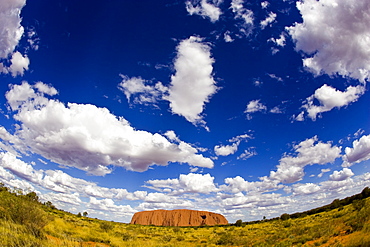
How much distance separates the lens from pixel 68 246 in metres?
7.68

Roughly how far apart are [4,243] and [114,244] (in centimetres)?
1209

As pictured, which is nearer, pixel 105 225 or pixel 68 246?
pixel 68 246

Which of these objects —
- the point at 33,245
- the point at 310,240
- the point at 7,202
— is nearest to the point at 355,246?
the point at 310,240

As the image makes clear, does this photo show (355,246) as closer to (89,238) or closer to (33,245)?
(33,245)

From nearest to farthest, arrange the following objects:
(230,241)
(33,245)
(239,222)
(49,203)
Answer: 1. (33,245)
2. (230,241)
3. (49,203)
4. (239,222)

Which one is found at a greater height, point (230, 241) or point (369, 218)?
point (369, 218)

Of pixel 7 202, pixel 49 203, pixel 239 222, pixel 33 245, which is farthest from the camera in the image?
pixel 239 222

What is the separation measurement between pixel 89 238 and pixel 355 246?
67.3ft

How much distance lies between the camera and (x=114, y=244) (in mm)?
17078

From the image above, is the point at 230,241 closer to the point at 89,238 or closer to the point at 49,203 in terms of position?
the point at 89,238

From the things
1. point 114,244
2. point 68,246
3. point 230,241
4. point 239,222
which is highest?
point 68,246

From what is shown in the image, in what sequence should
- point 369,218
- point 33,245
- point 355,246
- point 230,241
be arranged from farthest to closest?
1. point 230,241
2. point 369,218
3. point 355,246
4. point 33,245

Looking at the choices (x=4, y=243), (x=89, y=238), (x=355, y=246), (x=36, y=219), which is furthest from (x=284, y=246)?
(x=36, y=219)

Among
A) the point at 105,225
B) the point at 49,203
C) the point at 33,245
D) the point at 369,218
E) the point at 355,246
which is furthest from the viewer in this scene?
the point at 49,203
